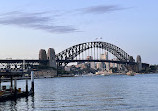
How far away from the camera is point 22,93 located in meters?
62.0

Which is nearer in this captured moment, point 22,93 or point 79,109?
point 79,109

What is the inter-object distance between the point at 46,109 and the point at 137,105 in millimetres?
12544

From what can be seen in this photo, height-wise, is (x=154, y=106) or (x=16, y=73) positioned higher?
(x=16, y=73)

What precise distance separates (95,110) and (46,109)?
22.7 ft

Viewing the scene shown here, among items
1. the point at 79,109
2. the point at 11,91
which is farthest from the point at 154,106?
the point at 11,91

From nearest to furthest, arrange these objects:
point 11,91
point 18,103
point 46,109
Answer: point 46,109, point 18,103, point 11,91

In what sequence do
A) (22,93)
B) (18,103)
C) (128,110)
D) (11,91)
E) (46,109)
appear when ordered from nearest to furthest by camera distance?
(128,110)
(46,109)
(18,103)
(11,91)
(22,93)

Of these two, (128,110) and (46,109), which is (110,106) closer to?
(128,110)

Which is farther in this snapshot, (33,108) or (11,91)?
(11,91)

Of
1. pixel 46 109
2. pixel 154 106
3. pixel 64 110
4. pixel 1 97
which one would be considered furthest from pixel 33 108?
pixel 154 106

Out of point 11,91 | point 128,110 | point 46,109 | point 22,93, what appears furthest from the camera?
point 22,93

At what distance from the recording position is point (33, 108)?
47219 millimetres

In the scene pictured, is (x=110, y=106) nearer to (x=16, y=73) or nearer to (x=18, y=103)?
(x=18, y=103)

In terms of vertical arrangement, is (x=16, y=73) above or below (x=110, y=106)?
above
